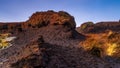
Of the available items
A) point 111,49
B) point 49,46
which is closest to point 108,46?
point 111,49

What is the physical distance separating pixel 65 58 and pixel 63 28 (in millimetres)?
16395

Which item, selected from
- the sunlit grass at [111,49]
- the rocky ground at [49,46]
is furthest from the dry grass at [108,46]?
the rocky ground at [49,46]

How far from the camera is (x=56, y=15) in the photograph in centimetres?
3756

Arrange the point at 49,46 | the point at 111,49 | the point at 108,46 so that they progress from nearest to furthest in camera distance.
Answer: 1. the point at 49,46
2. the point at 111,49
3. the point at 108,46

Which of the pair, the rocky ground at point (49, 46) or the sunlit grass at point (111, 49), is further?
the sunlit grass at point (111, 49)

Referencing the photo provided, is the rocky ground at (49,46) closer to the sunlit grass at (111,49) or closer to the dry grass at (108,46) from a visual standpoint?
the dry grass at (108,46)

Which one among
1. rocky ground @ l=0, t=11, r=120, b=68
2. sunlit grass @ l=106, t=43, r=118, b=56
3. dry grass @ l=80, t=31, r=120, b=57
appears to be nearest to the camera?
rocky ground @ l=0, t=11, r=120, b=68

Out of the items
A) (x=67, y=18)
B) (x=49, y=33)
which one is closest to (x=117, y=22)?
(x=67, y=18)

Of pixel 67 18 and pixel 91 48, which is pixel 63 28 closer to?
pixel 67 18

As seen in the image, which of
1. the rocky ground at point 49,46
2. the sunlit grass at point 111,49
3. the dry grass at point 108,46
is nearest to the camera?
the rocky ground at point 49,46

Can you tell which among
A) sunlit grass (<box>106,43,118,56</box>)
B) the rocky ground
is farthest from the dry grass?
→ the rocky ground

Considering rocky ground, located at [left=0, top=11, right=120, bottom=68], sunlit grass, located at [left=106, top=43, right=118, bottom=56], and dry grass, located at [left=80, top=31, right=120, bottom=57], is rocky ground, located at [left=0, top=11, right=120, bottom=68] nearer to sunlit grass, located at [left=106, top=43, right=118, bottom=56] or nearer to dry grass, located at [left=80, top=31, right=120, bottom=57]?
dry grass, located at [left=80, top=31, right=120, bottom=57]

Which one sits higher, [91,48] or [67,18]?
[67,18]

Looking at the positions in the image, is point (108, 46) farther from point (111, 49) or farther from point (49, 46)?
point (49, 46)
